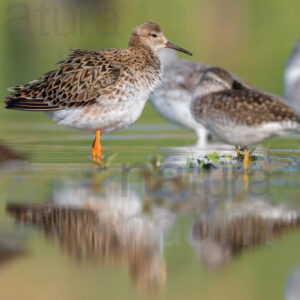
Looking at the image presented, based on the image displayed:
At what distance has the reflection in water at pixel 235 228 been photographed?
471 cm

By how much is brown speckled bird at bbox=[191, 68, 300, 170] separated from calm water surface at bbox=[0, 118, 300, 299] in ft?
1.20

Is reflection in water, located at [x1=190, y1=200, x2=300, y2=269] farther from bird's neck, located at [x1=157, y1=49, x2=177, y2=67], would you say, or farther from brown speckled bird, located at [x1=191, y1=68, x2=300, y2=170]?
bird's neck, located at [x1=157, y1=49, x2=177, y2=67]

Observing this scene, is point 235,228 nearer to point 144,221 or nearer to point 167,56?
point 144,221

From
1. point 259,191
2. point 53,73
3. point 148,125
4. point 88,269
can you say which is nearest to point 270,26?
point 148,125

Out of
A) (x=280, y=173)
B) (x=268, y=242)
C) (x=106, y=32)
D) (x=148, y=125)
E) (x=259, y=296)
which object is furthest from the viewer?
(x=106, y=32)

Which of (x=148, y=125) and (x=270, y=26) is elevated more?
→ (x=270, y=26)

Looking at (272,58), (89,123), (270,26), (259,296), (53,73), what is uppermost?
(270,26)

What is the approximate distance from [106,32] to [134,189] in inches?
830

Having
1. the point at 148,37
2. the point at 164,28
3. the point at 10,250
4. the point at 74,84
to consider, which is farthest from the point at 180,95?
the point at 164,28

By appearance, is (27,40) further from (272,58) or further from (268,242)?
(268,242)

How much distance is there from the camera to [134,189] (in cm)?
653

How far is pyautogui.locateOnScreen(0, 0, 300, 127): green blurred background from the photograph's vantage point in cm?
2373

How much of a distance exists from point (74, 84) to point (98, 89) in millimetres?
378

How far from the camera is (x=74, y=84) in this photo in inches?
345
